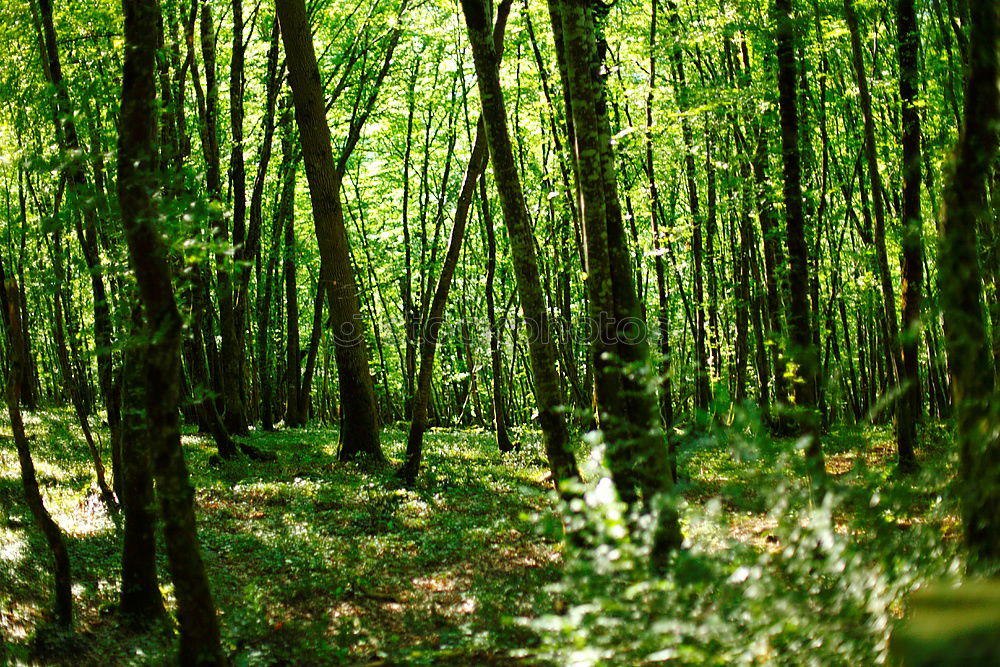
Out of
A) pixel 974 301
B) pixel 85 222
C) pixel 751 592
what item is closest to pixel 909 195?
pixel 974 301

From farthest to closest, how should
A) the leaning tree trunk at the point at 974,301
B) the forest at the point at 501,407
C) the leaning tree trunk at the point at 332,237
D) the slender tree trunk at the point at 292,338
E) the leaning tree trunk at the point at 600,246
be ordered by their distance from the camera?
1. the slender tree trunk at the point at 292,338
2. the leaning tree trunk at the point at 332,237
3. the leaning tree trunk at the point at 600,246
4. the forest at the point at 501,407
5. the leaning tree trunk at the point at 974,301

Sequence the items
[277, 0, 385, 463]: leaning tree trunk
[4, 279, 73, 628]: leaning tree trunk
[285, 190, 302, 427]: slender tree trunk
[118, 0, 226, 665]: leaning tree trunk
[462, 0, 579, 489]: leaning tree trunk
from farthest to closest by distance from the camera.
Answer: [285, 190, 302, 427]: slender tree trunk
[277, 0, 385, 463]: leaning tree trunk
[462, 0, 579, 489]: leaning tree trunk
[4, 279, 73, 628]: leaning tree trunk
[118, 0, 226, 665]: leaning tree trunk

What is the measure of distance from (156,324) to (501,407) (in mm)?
12707

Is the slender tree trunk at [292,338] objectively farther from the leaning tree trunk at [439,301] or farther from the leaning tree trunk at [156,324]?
the leaning tree trunk at [156,324]

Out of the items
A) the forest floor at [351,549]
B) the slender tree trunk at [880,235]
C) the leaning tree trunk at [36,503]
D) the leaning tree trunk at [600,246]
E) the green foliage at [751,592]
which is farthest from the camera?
the slender tree trunk at [880,235]

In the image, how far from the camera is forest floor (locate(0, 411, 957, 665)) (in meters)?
6.15

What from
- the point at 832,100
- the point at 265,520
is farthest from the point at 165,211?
the point at 832,100

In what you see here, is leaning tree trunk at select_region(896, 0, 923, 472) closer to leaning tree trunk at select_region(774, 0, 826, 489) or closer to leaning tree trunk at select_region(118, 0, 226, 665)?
leaning tree trunk at select_region(774, 0, 826, 489)

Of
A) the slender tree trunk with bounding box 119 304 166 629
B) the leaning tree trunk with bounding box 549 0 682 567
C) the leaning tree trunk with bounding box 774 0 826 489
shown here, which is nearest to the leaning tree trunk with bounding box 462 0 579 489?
the leaning tree trunk with bounding box 549 0 682 567

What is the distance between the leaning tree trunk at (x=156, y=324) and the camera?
4.96 m

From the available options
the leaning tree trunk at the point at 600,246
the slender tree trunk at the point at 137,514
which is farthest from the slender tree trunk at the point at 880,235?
the slender tree trunk at the point at 137,514

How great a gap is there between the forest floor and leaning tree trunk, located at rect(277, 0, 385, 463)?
3.20ft

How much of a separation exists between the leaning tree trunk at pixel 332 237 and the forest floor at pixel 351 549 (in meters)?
0.98

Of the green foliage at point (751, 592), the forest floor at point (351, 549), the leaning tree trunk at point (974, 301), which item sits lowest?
the forest floor at point (351, 549)
